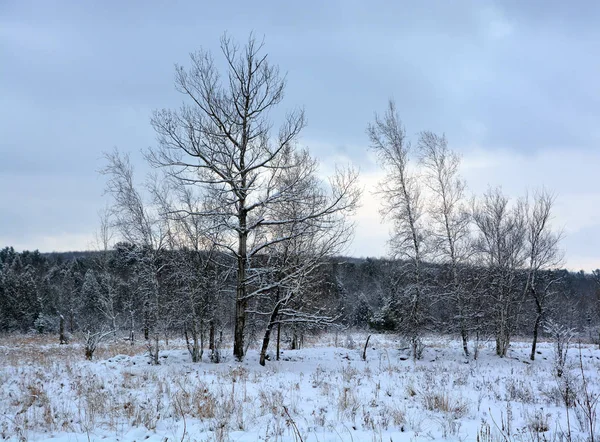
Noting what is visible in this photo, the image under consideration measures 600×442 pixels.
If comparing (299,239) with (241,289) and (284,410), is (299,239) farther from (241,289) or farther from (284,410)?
(284,410)

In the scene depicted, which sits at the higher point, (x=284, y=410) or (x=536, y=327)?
(x=284, y=410)

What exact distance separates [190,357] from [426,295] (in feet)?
39.0

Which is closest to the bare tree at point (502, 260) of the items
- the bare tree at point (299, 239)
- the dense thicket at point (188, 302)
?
the dense thicket at point (188, 302)

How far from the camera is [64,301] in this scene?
29.5 meters

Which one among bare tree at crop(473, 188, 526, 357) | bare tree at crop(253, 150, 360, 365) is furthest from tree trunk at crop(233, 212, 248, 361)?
bare tree at crop(473, 188, 526, 357)

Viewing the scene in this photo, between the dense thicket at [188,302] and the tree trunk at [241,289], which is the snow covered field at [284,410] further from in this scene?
the dense thicket at [188,302]

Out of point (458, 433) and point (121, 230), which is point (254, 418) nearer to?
point (458, 433)

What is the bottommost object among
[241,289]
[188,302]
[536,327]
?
[536,327]

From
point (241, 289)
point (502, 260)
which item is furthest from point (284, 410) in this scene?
point (502, 260)

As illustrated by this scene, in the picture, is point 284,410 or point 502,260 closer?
point 284,410

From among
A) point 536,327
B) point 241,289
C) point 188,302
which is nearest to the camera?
point 241,289

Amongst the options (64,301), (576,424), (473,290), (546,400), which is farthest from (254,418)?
(64,301)

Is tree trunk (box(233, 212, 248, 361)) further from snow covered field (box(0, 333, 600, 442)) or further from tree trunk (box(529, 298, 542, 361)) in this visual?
tree trunk (box(529, 298, 542, 361))

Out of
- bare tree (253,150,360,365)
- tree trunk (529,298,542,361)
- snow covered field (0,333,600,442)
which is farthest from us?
tree trunk (529,298,542,361)
